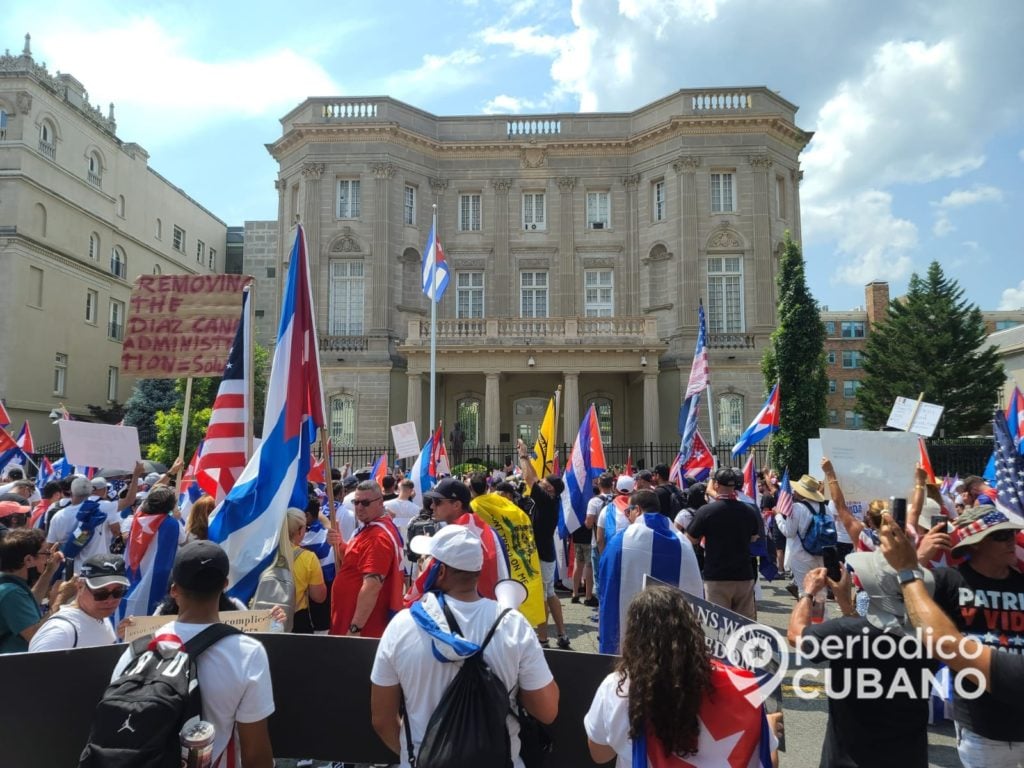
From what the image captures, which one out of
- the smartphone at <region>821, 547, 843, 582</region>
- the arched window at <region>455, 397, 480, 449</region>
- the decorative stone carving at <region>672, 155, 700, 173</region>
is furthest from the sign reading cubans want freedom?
the decorative stone carving at <region>672, 155, 700, 173</region>

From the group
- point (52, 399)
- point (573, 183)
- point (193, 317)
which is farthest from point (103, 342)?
point (193, 317)

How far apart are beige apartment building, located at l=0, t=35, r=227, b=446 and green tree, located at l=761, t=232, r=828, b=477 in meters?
33.5

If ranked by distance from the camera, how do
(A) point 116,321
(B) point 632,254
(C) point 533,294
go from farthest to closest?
1. (A) point 116,321
2. (C) point 533,294
3. (B) point 632,254

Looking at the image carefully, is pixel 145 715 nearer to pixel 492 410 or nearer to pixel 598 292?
pixel 492 410

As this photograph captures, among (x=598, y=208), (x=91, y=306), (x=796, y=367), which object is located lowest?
(x=796, y=367)

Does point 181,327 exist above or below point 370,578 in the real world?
above

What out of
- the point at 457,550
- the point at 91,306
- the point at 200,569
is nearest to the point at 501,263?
the point at 91,306

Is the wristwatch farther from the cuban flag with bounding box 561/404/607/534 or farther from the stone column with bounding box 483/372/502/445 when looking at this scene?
the stone column with bounding box 483/372/502/445

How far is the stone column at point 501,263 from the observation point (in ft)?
108

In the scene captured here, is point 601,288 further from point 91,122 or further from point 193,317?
point 91,122

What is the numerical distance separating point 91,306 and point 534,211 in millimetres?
25237

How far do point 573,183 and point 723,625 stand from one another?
31689 millimetres

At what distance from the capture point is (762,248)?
101 ft

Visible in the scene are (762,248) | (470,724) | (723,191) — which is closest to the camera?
(470,724)
